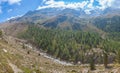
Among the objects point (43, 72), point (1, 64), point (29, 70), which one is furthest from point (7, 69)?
point (43, 72)

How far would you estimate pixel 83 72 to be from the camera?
355 feet

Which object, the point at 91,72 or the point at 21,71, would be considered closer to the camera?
the point at 21,71

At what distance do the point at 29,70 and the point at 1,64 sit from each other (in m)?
13.7

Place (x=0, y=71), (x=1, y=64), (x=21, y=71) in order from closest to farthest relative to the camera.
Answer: (x=0, y=71) → (x=1, y=64) → (x=21, y=71)

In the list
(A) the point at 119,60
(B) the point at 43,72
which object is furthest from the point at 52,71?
(A) the point at 119,60

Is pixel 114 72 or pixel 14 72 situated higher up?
pixel 14 72

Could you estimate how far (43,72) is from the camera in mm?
90000

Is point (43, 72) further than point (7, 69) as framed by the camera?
Yes

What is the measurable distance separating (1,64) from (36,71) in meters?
17.6

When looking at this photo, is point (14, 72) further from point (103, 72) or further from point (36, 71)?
point (103, 72)

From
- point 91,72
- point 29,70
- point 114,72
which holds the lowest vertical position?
point 91,72

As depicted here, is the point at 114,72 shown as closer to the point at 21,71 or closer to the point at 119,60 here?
the point at 119,60

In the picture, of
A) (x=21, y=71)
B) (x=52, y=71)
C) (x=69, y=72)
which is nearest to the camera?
(x=21, y=71)

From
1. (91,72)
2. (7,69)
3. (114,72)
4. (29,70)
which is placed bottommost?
(91,72)
